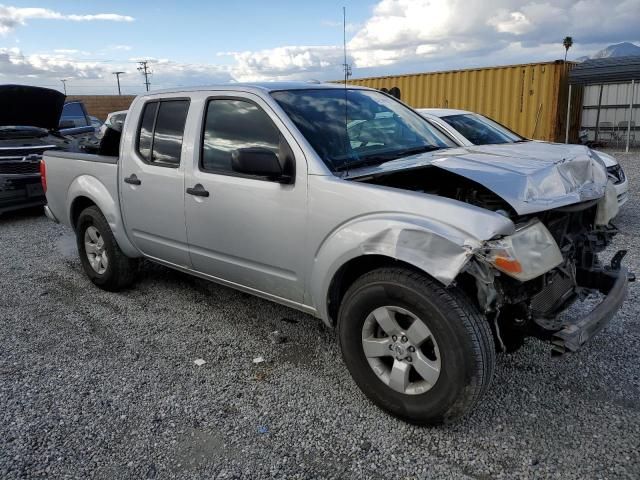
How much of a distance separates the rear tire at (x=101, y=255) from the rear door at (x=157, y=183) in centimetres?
36

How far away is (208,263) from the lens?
158 inches

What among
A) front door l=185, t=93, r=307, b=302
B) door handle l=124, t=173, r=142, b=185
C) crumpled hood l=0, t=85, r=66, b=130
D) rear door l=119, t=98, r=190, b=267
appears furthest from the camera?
crumpled hood l=0, t=85, r=66, b=130

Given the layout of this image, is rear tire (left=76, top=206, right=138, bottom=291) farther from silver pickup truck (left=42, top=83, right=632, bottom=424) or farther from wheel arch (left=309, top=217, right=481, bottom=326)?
wheel arch (left=309, top=217, right=481, bottom=326)

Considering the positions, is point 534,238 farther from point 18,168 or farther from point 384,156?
point 18,168

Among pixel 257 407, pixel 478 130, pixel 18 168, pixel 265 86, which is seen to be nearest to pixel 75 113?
pixel 18 168

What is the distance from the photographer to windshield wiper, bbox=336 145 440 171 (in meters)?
3.43

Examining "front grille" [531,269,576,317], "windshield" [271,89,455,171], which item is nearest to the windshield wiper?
"windshield" [271,89,455,171]

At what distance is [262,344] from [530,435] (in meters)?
1.96

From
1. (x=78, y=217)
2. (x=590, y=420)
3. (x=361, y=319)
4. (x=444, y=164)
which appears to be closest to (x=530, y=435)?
(x=590, y=420)

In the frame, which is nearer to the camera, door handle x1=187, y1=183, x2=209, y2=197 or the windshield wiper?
the windshield wiper

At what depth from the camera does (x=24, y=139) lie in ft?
29.2

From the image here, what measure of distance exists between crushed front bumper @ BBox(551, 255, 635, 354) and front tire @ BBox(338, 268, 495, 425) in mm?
365

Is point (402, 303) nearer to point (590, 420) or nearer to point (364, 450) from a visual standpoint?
point (364, 450)

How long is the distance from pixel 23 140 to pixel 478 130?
7.17 metres
